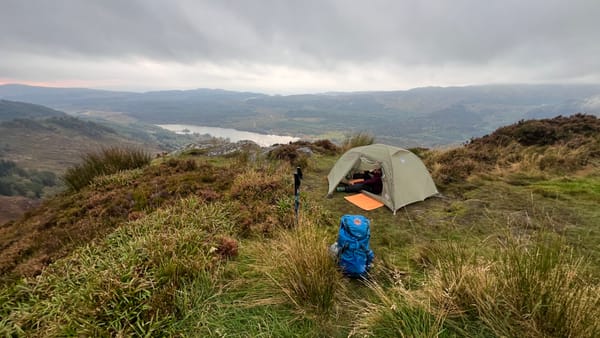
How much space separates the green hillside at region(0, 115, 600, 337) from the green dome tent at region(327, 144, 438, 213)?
12.9 inches

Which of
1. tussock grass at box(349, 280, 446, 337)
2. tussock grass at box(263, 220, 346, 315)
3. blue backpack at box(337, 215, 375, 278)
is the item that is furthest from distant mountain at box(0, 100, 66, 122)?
tussock grass at box(349, 280, 446, 337)

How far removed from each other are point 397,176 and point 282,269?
14.6 ft

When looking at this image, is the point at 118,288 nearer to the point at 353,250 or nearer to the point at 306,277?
the point at 306,277

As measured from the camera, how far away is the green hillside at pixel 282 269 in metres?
2.10

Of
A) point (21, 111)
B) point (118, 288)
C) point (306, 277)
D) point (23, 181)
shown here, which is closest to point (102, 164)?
point (118, 288)

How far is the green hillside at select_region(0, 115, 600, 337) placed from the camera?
2.10 m

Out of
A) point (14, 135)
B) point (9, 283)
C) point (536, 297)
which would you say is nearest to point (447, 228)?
point (536, 297)

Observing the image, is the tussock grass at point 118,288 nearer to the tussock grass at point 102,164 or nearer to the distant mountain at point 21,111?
the tussock grass at point 102,164

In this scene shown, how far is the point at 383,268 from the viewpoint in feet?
11.5

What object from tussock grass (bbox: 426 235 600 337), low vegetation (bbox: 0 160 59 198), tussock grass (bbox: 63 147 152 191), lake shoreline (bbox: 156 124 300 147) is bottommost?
low vegetation (bbox: 0 160 59 198)

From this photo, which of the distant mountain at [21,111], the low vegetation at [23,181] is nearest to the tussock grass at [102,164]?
the low vegetation at [23,181]

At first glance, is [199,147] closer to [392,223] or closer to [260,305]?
[392,223]

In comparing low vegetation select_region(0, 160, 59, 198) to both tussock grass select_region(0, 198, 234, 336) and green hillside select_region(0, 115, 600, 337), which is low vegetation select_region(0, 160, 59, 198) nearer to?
green hillside select_region(0, 115, 600, 337)

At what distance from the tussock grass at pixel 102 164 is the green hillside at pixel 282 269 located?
1674mm
